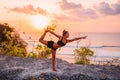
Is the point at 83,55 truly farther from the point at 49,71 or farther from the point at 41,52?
the point at 49,71

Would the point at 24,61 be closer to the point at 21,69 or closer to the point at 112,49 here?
the point at 21,69

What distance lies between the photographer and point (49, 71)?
44.7ft

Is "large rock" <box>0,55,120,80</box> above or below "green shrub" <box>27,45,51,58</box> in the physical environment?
below

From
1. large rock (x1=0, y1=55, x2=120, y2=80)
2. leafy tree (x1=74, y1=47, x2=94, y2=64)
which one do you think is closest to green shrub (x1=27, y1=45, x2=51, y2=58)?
leafy tree (x1=74, y1=47, x2=94, y2=64)

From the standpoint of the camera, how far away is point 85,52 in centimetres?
1720

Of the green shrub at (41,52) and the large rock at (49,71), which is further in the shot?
the green shrub at (41,52)

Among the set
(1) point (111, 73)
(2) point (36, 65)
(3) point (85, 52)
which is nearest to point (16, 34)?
(3) point (85, 52)

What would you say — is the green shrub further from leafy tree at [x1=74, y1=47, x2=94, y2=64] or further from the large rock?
the large rock

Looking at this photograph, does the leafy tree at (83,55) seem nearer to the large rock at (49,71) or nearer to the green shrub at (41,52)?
the green shrub at (41,52)

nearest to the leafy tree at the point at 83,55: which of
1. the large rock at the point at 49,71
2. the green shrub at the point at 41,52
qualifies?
the green shrub at the point at 41,52

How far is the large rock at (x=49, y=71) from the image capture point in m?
13.2

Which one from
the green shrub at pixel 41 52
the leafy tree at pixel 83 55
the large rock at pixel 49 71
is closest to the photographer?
the large rock at pixel 49 71

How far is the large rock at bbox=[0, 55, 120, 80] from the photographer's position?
13227 mm

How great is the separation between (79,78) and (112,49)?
68.3 feet
